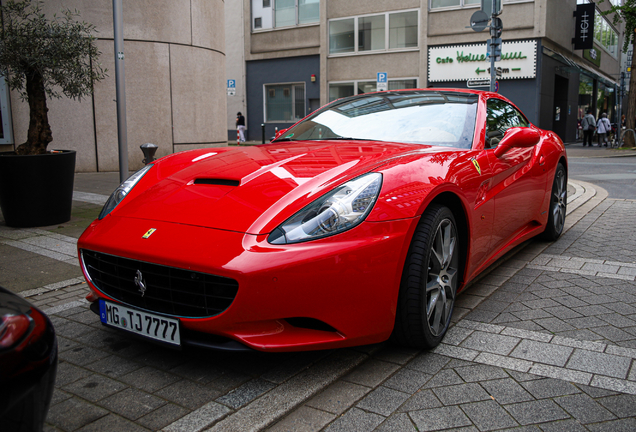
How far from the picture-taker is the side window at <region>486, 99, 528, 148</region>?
12.6 ft

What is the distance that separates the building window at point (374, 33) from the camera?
81.3 feet

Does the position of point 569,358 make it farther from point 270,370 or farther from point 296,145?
point 296,145

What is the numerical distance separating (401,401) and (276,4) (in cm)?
2821

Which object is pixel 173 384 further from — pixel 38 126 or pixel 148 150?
pixel 148 150

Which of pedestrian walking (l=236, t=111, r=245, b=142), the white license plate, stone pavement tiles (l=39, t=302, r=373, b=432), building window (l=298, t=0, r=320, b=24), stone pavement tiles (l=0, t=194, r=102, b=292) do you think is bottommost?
stone pavement tiles (l=39, t=302, r=373, b=432)

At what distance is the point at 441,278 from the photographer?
2914 mm

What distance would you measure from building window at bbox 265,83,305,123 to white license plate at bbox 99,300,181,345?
25960 mm

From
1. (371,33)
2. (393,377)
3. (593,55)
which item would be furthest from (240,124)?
(393,377)

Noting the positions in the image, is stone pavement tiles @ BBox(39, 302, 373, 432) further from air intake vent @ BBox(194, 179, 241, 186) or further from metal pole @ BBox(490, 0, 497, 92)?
metal pole @ BBox(490, 0, 497, 92)

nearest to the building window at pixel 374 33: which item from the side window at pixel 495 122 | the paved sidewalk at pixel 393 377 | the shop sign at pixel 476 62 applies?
the shop sign at pixel 476 62

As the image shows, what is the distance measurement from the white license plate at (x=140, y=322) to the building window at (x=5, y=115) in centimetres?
928

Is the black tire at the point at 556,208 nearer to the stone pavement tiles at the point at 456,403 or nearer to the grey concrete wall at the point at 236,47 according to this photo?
the stone pavement tiles at the point at 456,403

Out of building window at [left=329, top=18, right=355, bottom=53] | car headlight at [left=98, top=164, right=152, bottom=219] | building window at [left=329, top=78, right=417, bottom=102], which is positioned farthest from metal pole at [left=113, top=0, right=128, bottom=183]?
building window at [left=329, top=18, right=355, bottom=53]

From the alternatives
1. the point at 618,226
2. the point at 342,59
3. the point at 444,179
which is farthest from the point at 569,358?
the point at 342,59
